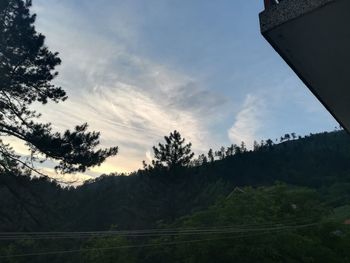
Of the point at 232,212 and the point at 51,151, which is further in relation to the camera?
the point at 232,212

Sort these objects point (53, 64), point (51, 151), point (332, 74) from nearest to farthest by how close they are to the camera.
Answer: point (332, 74) → point (51, 151) → point (53, 64)

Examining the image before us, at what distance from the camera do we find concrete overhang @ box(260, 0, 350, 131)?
6.97 feet

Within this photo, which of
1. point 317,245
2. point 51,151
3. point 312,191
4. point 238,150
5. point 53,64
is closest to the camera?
point 51,151

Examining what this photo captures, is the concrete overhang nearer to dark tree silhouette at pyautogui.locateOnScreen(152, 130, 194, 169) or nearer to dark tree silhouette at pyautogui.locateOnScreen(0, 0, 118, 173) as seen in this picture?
dark tree silhouette at pyautogui.locateOnScreen(0, 0, 118, 173)

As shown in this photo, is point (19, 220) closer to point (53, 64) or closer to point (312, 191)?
point (53, 64)

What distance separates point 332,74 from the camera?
105 inches

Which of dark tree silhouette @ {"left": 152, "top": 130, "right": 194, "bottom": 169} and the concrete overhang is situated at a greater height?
dark tree silhouette @ {"left": 152, "top": 130, "right": 194, "bottom": 169}

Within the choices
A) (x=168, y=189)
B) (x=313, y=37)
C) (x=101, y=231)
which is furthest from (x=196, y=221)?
(x=168, y=189)

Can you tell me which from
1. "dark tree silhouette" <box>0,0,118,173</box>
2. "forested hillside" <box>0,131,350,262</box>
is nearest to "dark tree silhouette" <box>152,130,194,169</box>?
"forested hillside" <box>0,131,350,262</box>

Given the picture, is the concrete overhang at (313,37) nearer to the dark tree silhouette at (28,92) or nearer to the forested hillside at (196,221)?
the forested hillside at (196,221)

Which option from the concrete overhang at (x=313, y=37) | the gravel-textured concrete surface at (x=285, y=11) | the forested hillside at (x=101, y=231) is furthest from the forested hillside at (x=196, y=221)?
the gravel-textured concrete surface at (x=285, y=11)

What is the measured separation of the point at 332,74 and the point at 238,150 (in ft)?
407

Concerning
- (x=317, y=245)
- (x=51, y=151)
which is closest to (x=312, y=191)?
(x=317, y=245)

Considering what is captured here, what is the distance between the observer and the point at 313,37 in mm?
2326
